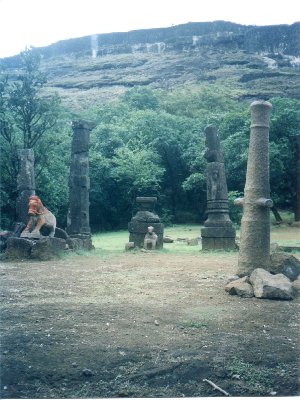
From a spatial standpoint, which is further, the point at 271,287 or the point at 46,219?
the point at 46,219

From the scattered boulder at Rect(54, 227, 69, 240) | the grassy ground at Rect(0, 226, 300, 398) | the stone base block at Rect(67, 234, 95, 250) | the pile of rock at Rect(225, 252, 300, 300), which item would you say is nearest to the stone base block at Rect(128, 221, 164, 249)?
the stone base block at Rect(67, 234, 95, 250)

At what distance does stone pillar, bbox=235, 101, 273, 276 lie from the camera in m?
6.15

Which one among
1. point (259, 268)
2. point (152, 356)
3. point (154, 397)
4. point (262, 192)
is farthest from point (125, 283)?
point (154, 397)

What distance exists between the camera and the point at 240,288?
5535mm

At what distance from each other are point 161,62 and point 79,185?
5316 mm

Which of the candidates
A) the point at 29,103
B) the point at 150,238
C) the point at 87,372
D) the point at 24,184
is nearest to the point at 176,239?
the point at 150,238

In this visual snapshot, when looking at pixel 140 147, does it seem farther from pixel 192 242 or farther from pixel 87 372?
pixel 87 372

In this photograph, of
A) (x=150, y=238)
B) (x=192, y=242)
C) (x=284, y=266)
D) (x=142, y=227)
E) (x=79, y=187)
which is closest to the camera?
(x=284, y=266)

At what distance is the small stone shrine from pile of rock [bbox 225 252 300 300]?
721 centimetres

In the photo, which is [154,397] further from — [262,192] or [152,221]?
[152,221]

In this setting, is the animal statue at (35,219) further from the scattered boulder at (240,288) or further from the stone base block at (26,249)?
the scattered boulder at (240,288)

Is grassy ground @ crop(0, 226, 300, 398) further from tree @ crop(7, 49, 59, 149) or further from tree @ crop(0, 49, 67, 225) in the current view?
tree @ crop(7, 49, 59, 149)

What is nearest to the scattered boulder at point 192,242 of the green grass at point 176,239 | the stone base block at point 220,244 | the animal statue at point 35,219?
the green grass at point 176,239

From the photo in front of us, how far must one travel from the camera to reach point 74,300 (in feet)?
17.1
